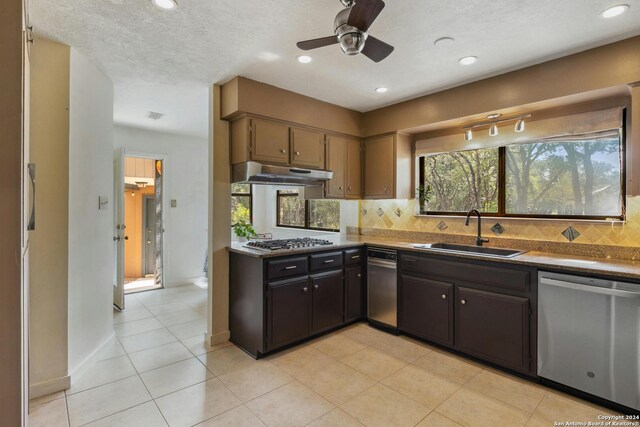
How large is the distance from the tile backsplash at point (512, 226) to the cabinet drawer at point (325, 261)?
3.61 feet

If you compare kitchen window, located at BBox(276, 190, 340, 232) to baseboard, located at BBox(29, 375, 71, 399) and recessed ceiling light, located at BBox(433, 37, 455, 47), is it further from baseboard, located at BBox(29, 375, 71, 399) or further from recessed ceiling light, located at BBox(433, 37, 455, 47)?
baseboard, located at BBox(29, 375, 71, 399)

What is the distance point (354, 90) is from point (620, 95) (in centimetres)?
221

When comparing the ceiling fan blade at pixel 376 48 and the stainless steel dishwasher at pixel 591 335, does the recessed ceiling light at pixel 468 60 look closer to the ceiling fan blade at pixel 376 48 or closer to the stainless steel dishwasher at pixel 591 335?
the ceiling fan blade at pixel 376 48

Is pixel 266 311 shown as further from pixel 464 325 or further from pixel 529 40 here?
pixel 529 40

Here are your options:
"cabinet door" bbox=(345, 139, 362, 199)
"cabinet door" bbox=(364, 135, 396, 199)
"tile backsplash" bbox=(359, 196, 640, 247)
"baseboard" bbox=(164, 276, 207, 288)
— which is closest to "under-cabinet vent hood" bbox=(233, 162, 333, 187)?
"cabinet door" bbox=(345, 139, 362, 199)

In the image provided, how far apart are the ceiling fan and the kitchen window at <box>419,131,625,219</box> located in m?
2.07

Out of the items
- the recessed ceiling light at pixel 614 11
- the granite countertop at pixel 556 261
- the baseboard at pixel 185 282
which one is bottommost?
the baseboard at pixel 185 282

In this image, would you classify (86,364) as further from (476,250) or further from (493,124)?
(493,124)

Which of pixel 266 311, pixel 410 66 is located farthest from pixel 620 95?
pixel 266 311

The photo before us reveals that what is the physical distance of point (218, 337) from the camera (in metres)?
3.14

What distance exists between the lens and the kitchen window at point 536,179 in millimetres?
2688

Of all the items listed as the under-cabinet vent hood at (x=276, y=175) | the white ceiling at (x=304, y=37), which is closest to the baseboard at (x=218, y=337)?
the under-cabinet vent hood at (x=276, y=175)

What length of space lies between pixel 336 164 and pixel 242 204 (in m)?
2.68

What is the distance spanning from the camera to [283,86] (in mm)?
3240
